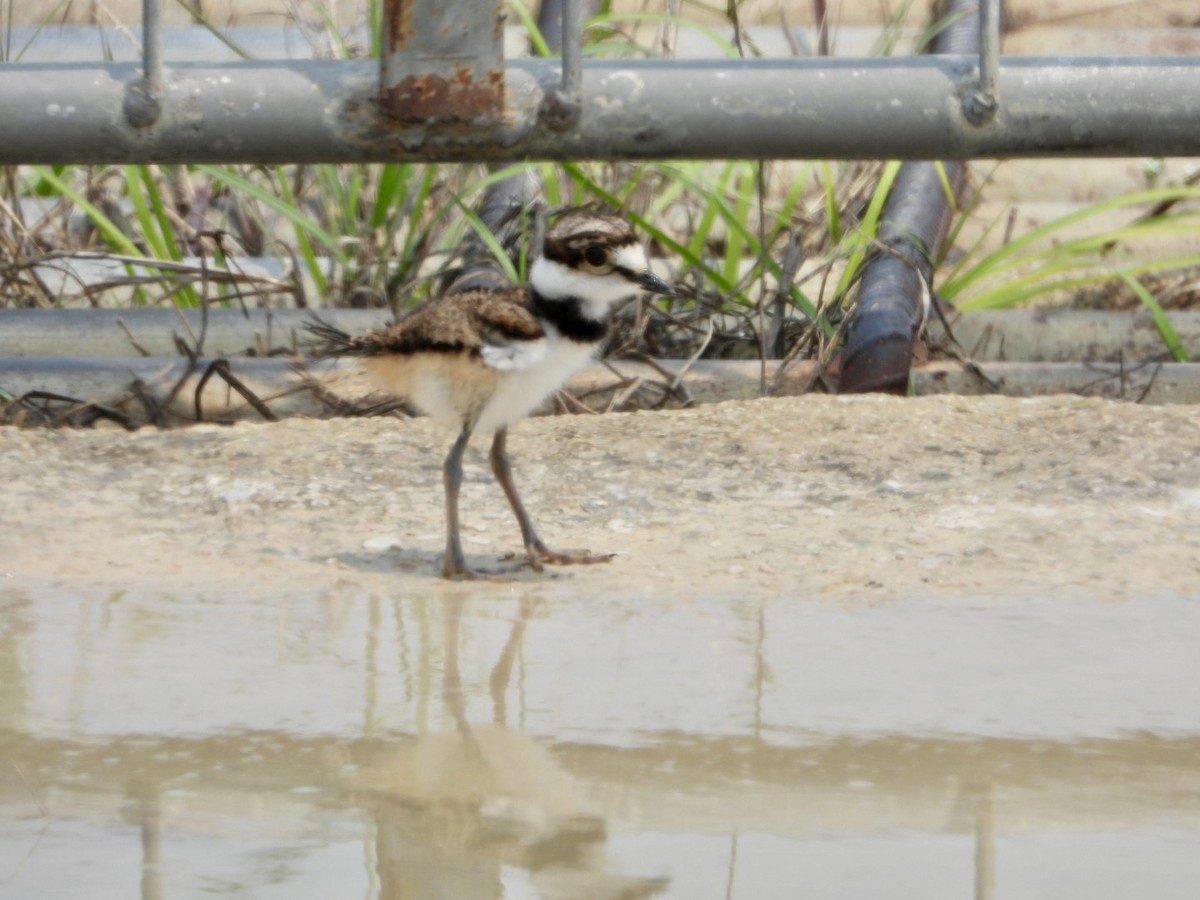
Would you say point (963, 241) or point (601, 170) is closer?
point (601, 170)

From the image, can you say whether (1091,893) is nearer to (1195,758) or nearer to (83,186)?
(1195,758)

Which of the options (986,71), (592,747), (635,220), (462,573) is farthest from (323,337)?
(592,747)

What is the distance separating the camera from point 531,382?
11.8 feet

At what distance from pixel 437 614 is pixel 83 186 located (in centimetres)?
348

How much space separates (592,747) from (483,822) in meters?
0.30

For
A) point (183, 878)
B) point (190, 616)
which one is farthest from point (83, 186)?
point (183, 878)

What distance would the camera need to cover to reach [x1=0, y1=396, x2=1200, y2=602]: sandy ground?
3.30 metres

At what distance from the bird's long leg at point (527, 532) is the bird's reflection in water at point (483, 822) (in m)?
0.89

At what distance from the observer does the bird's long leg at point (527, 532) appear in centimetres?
341

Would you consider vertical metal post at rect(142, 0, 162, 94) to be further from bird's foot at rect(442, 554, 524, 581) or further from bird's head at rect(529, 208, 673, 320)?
Result: bird's foot at rect(442, 554, 524, 581)

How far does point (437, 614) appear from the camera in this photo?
3.11 metres

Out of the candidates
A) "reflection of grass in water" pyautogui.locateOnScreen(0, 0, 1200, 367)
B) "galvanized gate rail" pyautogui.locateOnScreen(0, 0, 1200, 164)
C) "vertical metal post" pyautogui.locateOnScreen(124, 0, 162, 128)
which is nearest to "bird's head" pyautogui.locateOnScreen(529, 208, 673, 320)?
"galvanized gate rail" pyautogui.locateOnScreen(0, 0, 1200, 164)

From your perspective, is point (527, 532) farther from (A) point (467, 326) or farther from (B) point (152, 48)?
(B) point (152, 48)

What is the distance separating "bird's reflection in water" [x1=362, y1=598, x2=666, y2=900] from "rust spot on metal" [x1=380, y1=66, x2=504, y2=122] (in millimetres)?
1206
